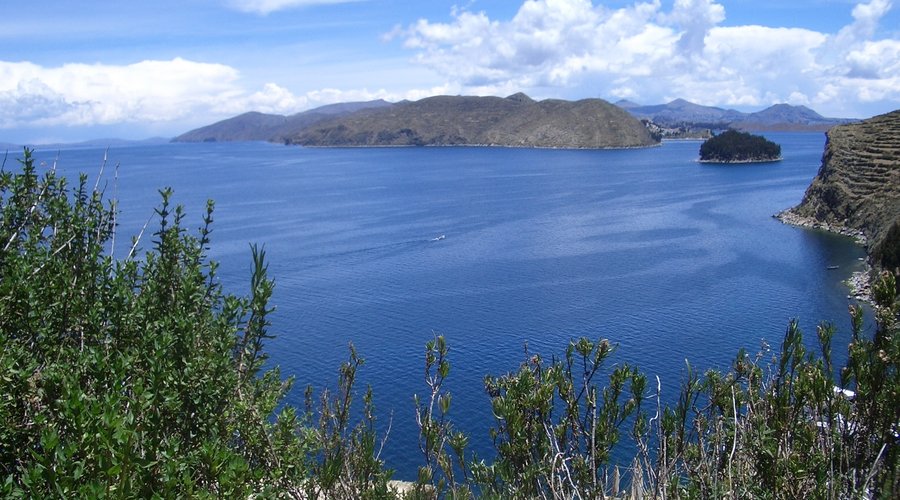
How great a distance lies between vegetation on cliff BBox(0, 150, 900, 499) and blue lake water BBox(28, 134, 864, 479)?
2553 mm

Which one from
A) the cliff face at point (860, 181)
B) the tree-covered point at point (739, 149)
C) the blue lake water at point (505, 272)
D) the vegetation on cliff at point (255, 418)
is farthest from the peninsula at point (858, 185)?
the tree-covered point at point (739, 149)

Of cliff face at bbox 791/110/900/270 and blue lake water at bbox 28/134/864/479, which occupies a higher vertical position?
cliff face at bbox 791/110/900/270

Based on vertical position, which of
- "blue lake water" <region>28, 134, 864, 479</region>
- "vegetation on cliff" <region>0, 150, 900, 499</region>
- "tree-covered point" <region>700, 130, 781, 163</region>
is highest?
"tree-covered point" <region>700, 130, 781, 163</region>

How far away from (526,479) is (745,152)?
447 feet

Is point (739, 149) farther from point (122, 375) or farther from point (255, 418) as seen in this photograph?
point (122, 375)

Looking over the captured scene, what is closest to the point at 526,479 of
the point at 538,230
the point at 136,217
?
the point at 538,230

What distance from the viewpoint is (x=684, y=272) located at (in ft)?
153

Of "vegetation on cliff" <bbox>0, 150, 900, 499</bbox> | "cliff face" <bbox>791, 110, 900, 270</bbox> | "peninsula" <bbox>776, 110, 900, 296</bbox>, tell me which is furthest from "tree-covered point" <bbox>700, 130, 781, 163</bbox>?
"vegetation on cliff" <bbox>0, 150, 900, 499</bbox>

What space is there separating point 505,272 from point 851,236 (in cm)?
3199

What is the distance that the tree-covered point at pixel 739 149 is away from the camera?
128750 millimetres

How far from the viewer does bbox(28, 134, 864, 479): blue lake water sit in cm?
3075

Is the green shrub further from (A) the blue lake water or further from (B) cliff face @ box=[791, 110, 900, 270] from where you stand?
(B) cliff face @ box=[791, 110, 900, 270]

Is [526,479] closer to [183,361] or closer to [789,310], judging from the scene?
[183,361]

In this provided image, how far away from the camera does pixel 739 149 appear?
128625 millimetres
